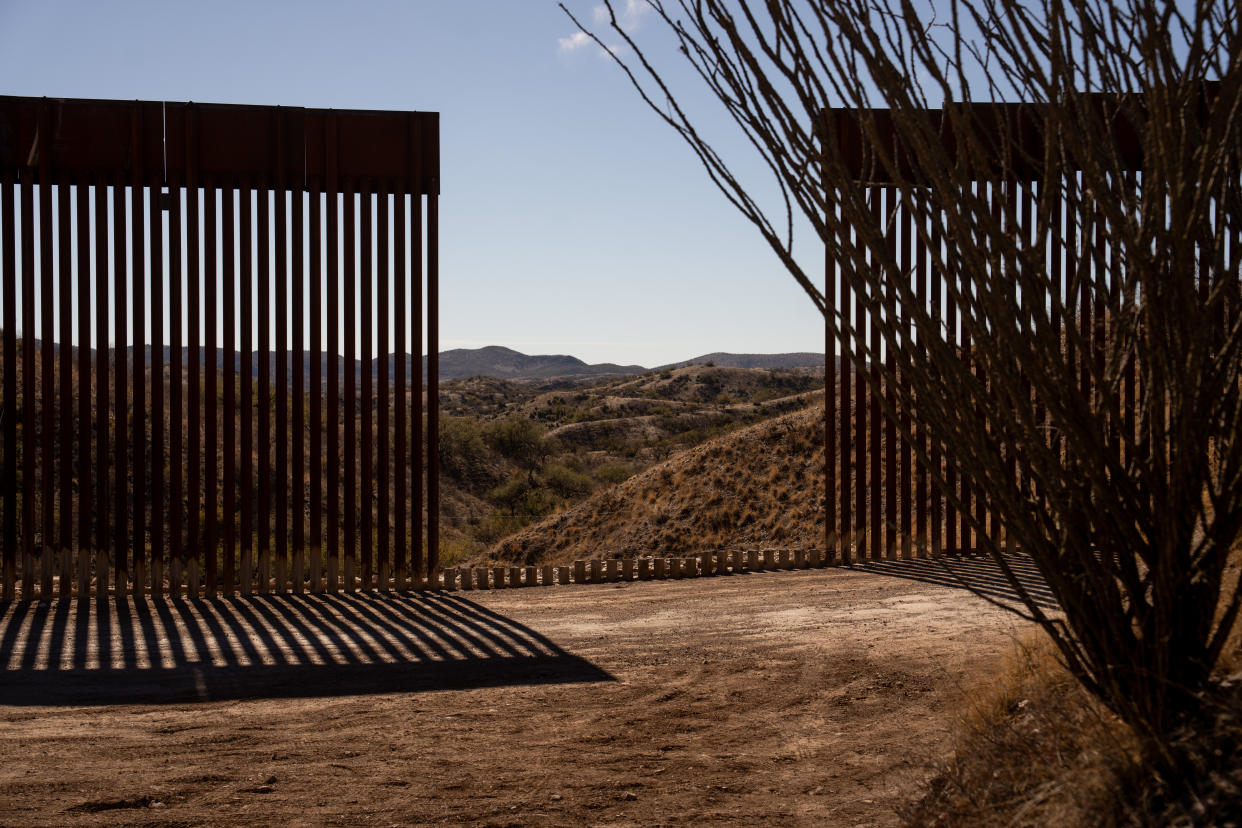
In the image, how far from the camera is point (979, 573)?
29.6 ft

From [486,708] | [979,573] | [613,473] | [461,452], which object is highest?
[461,452]

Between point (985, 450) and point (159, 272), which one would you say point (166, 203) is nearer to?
point (159, 272)

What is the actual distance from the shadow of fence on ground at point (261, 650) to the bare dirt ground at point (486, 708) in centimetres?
2

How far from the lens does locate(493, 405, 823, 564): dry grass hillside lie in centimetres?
1728

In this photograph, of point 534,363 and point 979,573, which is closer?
point 979,573

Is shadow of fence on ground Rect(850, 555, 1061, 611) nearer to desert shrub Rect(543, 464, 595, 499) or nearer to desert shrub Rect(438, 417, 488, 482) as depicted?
desert shrub Rect(543, 464, 595, 499)

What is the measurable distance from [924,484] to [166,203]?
6885 mm

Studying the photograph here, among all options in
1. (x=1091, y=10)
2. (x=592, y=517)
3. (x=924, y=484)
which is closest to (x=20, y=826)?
(x=1091, y=10)

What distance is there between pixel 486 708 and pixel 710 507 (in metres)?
13.3

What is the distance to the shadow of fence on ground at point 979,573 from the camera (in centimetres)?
794

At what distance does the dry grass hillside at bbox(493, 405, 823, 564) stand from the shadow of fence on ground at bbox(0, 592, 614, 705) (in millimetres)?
9312

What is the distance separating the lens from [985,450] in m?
3.08

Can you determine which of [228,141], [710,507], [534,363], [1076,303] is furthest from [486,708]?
[534,363]

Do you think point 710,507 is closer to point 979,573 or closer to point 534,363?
point 979,573
